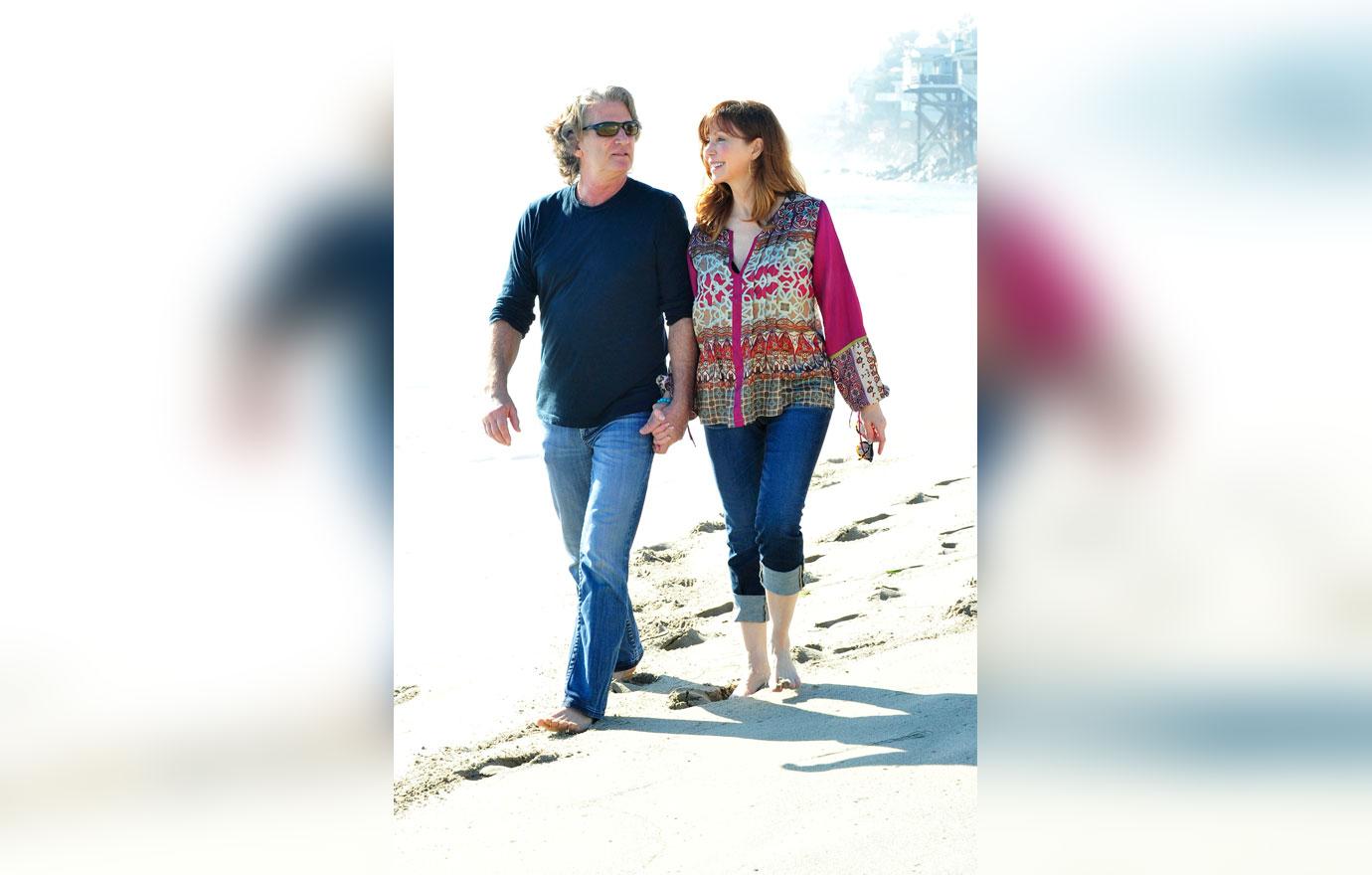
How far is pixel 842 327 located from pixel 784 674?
1.05m

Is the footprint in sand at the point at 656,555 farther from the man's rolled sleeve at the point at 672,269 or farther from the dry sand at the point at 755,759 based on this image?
the man's rolled sleeve at the point at 672,269

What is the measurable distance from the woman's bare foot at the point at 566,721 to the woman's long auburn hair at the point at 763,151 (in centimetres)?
145

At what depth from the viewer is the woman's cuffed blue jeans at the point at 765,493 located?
384 cm

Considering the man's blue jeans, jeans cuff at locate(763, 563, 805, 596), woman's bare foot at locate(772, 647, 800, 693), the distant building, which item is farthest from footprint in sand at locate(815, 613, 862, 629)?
the distant building

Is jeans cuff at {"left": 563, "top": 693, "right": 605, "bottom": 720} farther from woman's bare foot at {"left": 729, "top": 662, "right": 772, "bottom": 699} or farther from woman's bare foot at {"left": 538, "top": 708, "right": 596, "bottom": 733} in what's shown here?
woman's bare foot at {"left": 729, "top": 662, "right": 772, "bottom": 699}

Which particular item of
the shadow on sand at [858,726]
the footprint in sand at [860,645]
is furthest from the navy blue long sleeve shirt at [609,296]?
the footprint in sand at [860,645]

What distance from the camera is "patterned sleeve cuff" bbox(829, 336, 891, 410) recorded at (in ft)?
12.5

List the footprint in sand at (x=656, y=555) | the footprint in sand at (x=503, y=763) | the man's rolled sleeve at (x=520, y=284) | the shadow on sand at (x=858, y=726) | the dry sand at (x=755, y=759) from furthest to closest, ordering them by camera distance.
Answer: the footprint in sand at (x=656, y=555)
the man's rolled sleeve at (x=520, y=284)
the footprint in sand at (x=503, y=763)
the shadow on sand at (x=858, y=726)
the dry sand at (x=755, y=759)

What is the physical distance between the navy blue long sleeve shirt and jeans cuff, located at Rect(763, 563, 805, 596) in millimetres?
623

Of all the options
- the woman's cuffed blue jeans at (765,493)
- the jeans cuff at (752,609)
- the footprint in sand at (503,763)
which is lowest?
the footprint in sand at (503,763)

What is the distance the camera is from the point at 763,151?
3.90 metres
